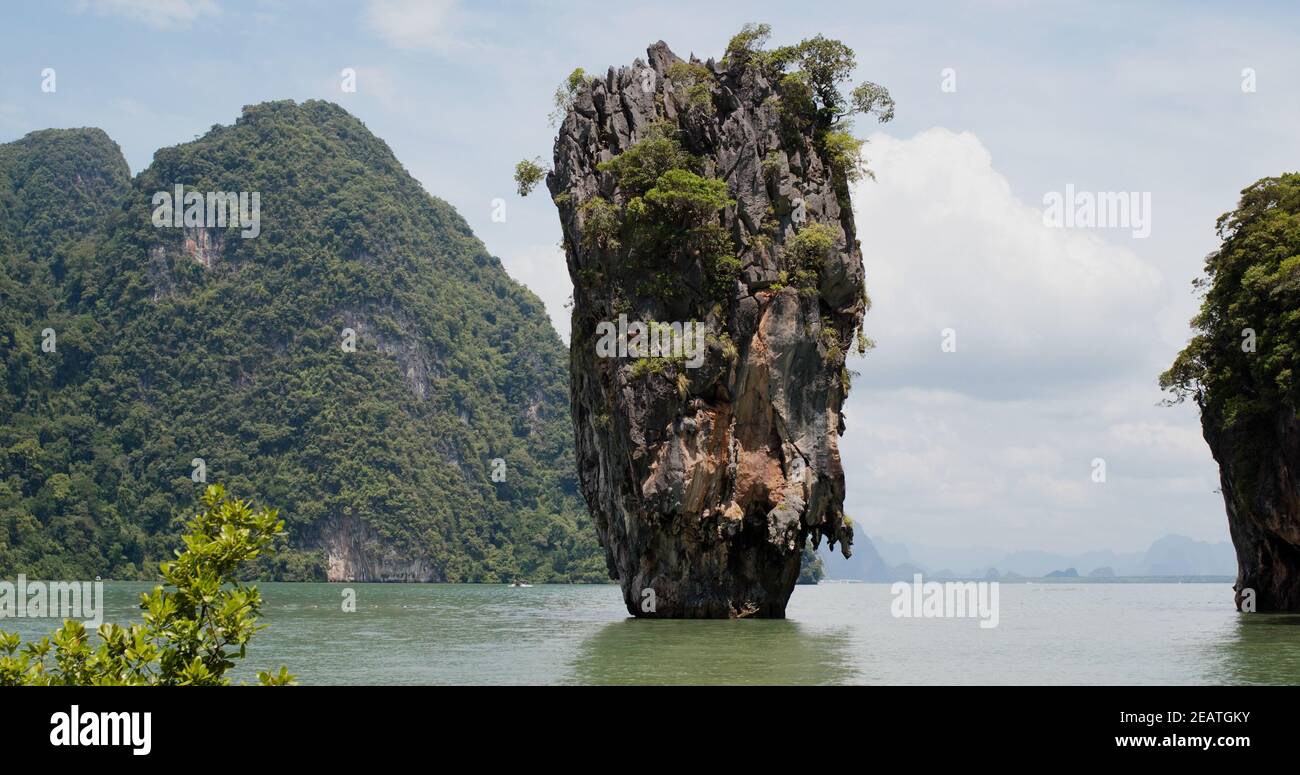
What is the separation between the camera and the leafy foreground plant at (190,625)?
6.84m

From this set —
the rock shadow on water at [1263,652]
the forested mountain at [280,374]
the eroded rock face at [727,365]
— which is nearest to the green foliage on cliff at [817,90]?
the eroded rock face at [727,365]

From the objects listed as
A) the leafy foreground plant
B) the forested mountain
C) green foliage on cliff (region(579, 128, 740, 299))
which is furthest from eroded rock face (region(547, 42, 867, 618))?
the forested mountain

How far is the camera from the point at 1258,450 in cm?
3347

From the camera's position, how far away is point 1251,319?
104 feet

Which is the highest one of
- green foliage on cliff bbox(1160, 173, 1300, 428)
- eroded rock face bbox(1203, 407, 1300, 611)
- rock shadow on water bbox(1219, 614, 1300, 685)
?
green foliage on cliff bbox(1160, 173, 1300, 428)

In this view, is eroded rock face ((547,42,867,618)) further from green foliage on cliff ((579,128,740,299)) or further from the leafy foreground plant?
the leafy foreground plant

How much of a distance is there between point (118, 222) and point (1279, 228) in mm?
103785

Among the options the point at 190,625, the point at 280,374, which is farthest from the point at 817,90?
the point at 280,374

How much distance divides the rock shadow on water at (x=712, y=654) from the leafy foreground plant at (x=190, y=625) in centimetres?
1121

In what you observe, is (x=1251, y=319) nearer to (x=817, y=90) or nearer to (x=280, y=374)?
(x=817, y=90)

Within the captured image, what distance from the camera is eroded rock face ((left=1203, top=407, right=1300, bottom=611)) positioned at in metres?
32.0

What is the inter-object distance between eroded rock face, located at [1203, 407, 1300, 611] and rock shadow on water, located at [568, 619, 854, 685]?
1242 centimetres
